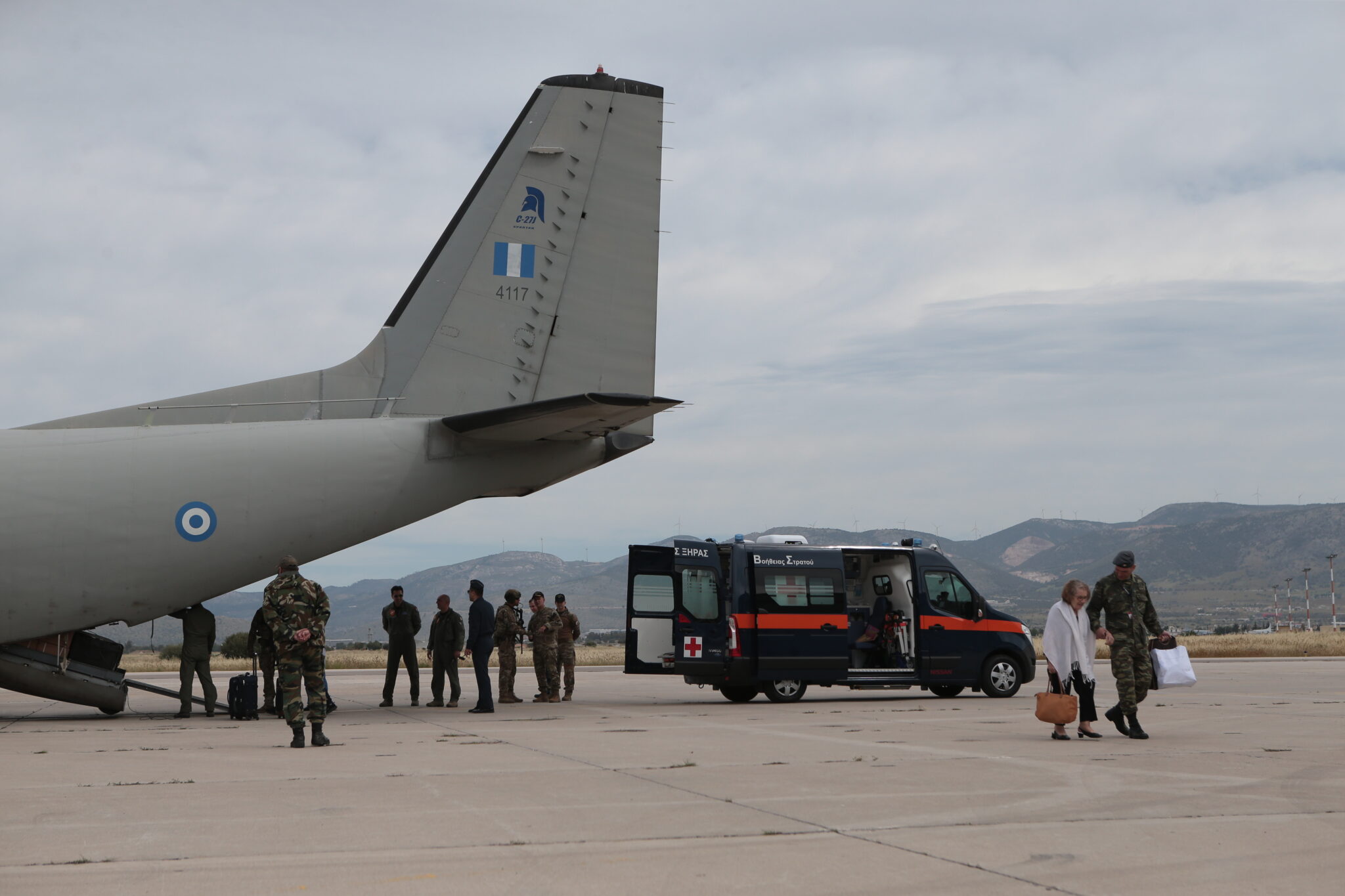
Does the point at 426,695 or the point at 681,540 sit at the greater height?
the point at 681,540

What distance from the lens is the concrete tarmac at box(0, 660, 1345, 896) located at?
17.5 ft

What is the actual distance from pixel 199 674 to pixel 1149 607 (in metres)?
11.7

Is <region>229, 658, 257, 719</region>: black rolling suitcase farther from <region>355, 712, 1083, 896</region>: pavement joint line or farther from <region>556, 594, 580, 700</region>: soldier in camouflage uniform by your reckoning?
<region>355, 712, 1083, 896</region>: pavement joint line

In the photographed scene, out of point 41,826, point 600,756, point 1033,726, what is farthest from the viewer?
point 1033,726

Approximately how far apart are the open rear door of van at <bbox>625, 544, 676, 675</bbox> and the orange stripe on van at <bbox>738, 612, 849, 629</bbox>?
1487mm

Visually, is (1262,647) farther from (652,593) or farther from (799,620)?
(652,593)

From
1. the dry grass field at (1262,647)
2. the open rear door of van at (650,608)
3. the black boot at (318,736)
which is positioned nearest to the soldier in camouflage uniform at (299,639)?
→ the black boot at (318,736)

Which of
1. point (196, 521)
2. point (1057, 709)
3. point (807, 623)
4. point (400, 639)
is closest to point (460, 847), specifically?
point (1057, 709)

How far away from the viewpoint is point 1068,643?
36.6 feet

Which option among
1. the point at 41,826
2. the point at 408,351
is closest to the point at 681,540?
the point at 408,351

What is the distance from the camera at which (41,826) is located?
668 centimetres

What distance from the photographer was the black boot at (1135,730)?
11188mm

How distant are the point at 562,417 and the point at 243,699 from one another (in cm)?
552

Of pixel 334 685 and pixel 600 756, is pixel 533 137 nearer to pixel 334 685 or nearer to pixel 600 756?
pixel 600 756
